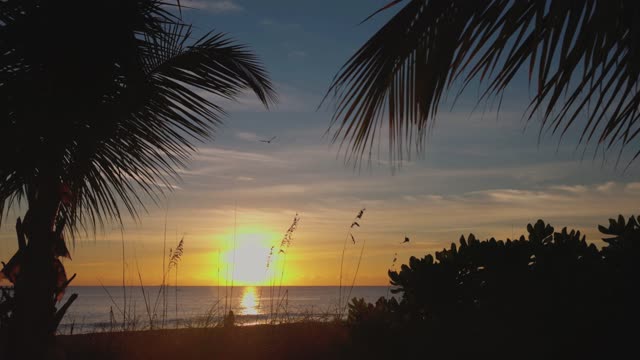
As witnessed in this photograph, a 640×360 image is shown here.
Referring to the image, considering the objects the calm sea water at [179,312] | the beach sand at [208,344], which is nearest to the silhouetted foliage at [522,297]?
the beach sand at [208,344]

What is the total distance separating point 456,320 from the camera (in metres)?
3.38

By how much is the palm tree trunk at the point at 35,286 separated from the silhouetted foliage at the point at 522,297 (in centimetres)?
197

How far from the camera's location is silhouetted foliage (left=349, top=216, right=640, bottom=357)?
2977 millimetres

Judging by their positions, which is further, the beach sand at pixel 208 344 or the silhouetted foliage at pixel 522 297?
the beach sand at pixel 208 344

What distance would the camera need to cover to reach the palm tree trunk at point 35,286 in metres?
3.70

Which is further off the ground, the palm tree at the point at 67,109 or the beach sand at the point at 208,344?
the palm tree at the point at 67,109

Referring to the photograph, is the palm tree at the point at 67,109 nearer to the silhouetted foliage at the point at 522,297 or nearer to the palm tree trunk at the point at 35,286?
the palm tree trunk at the point at 35,286

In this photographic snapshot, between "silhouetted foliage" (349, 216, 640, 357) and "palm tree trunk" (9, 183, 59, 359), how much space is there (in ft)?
6.47

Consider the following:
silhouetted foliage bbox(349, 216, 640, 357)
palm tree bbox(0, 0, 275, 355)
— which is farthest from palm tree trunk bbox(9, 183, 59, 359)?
silhouetted foliage bbox(349, 216, 640, 357)

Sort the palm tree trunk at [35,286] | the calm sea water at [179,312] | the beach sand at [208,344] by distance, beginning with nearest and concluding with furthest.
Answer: the palm tree trunk at [35,286] < the beach sand at [208,344] < the calm sea water at [179,312]

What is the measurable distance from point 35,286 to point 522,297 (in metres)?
2.91

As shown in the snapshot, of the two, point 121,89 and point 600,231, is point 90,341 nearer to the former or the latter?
point 121,89

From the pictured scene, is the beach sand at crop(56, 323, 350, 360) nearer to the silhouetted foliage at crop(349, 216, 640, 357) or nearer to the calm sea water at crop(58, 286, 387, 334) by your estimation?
the calm sea water at crop(58, 286, 387, 334)

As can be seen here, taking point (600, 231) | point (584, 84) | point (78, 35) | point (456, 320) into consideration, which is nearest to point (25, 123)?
point (78, 35)
